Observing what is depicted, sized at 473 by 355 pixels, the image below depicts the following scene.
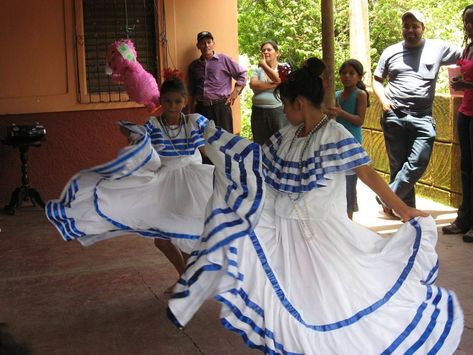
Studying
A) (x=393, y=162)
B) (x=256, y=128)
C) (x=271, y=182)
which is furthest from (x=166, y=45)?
(x=271, y=182)

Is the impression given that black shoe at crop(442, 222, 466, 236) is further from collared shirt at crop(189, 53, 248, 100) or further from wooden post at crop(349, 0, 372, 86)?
wooden post at crop(349, 0, 372, 86)

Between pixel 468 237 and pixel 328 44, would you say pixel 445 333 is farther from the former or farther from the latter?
pixel 468 237

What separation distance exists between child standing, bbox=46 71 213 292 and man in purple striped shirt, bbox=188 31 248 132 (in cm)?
344

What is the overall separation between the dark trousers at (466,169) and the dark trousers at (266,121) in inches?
94.4

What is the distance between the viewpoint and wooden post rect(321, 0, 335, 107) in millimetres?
5094

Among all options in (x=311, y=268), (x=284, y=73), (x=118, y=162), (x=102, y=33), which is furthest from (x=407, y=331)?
(x=102, y=33)

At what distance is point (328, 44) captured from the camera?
17.4 ft

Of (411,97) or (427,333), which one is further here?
(411,97)

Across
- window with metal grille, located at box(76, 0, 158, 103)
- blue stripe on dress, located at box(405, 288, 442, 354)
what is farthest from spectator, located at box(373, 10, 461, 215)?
blue stripe on dress, located at box(405, 288, 442, 354)

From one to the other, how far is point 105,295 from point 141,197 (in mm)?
895

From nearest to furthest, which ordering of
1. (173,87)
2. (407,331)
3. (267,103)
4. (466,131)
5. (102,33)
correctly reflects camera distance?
1. (407,331)
2. (173,87)
3. (466,131)
4. (267,103)
5. (102,33)

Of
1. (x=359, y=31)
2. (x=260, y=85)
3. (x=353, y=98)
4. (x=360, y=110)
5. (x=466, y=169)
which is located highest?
(x=359, y=31)

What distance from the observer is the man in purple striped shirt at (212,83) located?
28.9 feet

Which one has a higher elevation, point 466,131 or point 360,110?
point 360,110
